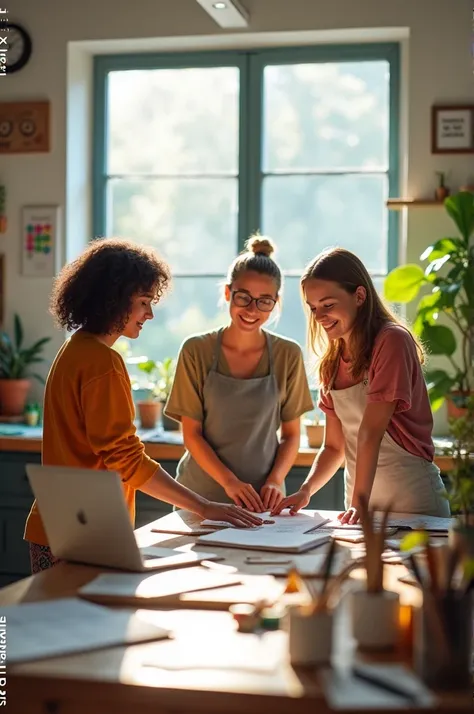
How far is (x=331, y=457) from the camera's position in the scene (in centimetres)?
294

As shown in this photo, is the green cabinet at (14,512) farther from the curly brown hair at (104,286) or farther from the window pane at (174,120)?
the curly brown hair at (104,286)

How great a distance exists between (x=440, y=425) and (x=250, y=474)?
1818 mm

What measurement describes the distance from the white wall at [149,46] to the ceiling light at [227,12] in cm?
10

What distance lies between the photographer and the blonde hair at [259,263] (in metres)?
3.04

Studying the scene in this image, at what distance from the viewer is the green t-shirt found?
3.07 meters

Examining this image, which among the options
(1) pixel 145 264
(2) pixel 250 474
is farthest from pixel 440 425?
(1) pixel 145 264

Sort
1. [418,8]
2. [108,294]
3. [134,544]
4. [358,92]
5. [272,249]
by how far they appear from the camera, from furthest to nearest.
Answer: [358,92], [418,8], [272,249], [108,294], [134,544]

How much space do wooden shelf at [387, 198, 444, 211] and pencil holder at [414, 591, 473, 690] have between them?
3.29 m

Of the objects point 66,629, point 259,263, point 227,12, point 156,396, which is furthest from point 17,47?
point 66,629

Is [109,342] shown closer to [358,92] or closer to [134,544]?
[134,544]

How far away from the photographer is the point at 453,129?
14.9 feet

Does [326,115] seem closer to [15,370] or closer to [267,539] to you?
[15,370]

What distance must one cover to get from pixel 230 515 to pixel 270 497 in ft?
1.17

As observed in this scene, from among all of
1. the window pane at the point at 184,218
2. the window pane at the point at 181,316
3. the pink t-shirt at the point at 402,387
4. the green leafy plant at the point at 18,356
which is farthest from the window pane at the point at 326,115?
the pink t-shirt at the point at 402,387
